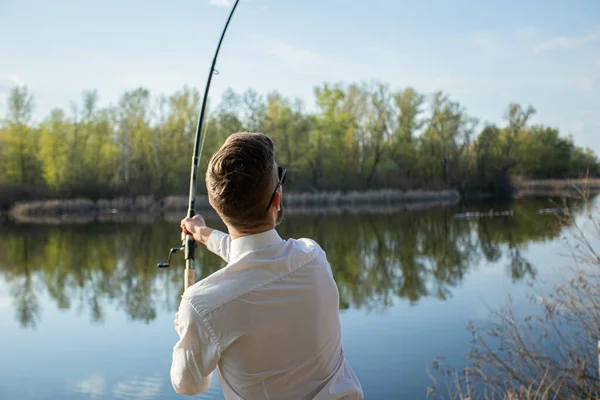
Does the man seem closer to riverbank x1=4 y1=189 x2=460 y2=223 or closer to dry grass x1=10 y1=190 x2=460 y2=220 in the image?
riverbank x1=4 y1=189 x2=460 y2=223

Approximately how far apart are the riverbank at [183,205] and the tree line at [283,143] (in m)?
1.12

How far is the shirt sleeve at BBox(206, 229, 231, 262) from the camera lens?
5.69ft

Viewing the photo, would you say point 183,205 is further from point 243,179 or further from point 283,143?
point 243,179

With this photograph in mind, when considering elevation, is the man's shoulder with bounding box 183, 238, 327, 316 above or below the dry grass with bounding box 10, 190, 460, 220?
above

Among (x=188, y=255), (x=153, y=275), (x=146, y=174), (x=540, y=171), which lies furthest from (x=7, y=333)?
(x=540, y=171)

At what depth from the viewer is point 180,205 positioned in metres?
31.0

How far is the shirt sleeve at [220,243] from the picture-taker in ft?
5.69

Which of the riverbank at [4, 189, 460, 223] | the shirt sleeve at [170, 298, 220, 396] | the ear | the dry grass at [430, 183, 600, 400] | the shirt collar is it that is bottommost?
the riverbank at [4, 189, 460, 223]

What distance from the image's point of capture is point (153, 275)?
12.9m

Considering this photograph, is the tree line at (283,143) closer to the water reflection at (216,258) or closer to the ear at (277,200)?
the water reflection at (216,258)

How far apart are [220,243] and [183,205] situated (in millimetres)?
29751

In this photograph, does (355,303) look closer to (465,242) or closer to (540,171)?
(465,242)

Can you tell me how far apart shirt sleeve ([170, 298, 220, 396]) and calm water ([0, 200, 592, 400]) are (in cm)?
483

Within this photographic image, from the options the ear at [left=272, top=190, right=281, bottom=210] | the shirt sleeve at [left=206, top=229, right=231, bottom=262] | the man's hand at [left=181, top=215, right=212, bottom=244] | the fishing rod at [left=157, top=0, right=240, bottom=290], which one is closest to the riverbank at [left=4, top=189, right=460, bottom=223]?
the fishing rod at [left=157, top=0, right=240, bottom=290]
